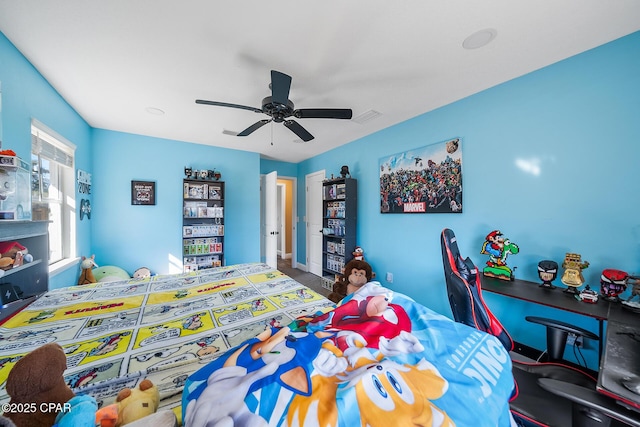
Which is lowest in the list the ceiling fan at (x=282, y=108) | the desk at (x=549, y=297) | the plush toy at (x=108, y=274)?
the plush toy at (x=108, y=274)

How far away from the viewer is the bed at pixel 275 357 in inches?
24.0

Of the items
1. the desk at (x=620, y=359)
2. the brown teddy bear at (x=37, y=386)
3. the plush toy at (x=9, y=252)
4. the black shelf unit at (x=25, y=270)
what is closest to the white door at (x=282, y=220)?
Result: the black shelf unit at (x=25, y=270)

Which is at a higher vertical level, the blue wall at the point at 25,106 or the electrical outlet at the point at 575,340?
the blue wall at the point at 25,106

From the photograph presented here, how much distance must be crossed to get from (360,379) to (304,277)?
4.01 metres

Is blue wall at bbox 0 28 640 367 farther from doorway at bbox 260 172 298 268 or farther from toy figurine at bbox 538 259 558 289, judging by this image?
doorway at bbox 260 172 298 268

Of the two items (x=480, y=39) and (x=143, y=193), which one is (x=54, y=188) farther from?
→ (x=480, y=39)

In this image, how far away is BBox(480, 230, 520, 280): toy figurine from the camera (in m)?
2.00

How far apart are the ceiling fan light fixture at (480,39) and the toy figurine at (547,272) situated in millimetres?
1728

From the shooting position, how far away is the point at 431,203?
2.69 meters

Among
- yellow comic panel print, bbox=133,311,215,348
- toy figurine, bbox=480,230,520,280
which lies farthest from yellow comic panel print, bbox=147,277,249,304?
toy figurine, bbox=480,230,520,280

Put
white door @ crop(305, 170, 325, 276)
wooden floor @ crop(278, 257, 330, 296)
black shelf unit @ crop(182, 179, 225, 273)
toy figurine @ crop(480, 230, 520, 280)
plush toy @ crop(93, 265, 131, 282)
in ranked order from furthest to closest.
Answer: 1. white door @ crop(305, 170, 325, 276)
2. wooden floor @ crop(278, 257, 330, 296)
3. black shelf unit @ crop(182, 179, 225, 273)
4. plush toy @ crop(93, 265, 131, 282)
5. toy figurine @ crop(480, 230, 520, 280)

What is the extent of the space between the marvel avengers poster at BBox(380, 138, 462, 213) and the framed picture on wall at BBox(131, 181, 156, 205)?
3.58 metres

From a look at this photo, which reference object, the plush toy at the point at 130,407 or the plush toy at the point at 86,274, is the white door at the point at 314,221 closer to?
the plush toy at the point at 86,274

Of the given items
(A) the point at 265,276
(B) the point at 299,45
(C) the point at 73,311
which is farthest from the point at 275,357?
(B) the point at 299,45
